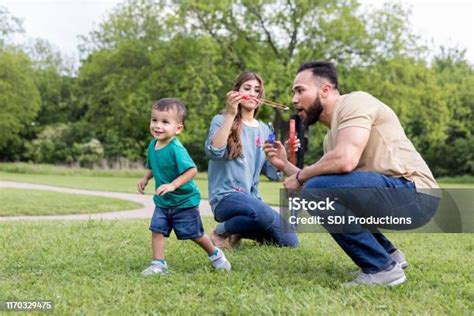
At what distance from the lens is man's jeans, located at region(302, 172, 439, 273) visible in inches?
132

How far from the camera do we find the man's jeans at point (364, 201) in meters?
3.36

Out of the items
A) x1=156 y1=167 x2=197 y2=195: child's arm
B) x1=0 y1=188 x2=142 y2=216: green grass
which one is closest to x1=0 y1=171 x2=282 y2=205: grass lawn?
x1=0 y1=188 x2=142 y2=216: green grass

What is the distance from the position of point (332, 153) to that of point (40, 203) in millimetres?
7818

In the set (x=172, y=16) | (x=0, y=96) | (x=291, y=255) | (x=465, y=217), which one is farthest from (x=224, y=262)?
(x=0, y=96)

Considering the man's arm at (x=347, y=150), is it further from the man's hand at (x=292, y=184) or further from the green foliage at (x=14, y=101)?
the green foliage at (x=14, y=101)

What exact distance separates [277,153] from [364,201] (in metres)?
0.76

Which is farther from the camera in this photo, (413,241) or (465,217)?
(465,217)

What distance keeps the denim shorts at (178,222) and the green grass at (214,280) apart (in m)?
0.25

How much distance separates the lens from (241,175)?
4.66m

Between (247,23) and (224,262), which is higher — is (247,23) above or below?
above

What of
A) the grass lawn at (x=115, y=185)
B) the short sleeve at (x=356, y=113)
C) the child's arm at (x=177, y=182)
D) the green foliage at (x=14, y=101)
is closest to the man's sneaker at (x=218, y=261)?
the child's arm at (x=177, y=182)

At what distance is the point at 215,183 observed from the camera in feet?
15.3

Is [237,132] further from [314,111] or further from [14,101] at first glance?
[14,101]

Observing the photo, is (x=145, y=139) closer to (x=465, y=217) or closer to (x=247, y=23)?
(x=247, y=23)
